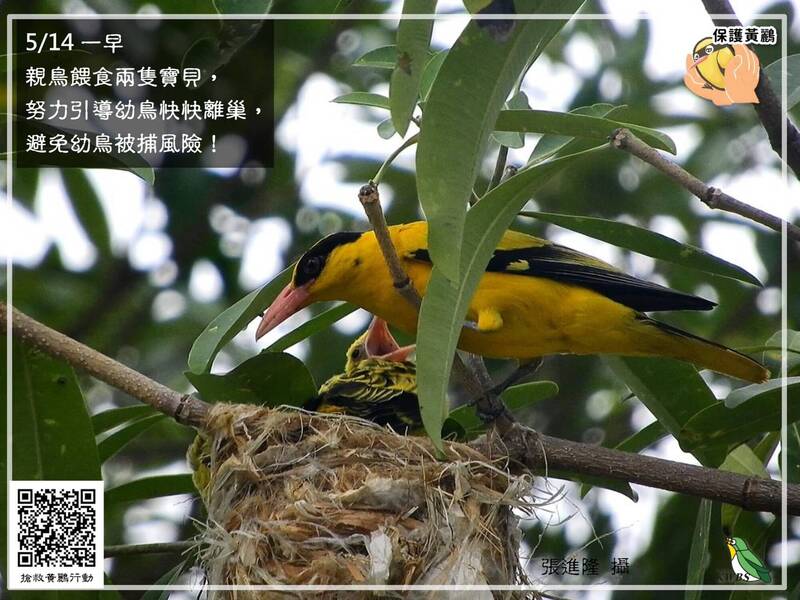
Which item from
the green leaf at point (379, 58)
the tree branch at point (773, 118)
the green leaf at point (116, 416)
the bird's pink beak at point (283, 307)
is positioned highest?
the green leaf at point (379, 58)

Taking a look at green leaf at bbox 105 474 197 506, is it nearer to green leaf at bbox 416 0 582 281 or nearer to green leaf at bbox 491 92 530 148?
green leaf at bbox 491 92 530 148

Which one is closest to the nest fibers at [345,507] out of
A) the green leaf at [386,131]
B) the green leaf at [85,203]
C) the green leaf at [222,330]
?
the green leaf at [222,330]

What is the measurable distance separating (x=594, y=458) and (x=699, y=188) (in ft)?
2.55

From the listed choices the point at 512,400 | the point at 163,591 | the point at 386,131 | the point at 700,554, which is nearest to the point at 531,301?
the point at 512,400

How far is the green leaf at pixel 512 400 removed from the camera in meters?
3.45

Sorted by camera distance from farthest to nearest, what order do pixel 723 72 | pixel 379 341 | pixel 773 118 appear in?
pixel 379 341, pixel 723 72, pixel 773 118

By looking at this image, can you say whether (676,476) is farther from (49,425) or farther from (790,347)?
(49,425)

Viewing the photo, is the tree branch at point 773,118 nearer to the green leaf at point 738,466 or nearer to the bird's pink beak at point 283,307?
the green leaf at point 738,466

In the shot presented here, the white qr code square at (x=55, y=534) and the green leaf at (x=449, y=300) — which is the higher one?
the green leaf at (x=449, y=300)

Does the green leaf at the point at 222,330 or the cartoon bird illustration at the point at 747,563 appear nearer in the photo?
the green leaf at the point at 222,330

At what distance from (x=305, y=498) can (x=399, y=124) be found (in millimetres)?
1245

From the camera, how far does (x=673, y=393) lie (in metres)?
3.16

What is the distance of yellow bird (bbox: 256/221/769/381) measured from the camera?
331 centimetres

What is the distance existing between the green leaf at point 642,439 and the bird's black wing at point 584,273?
1.24 feet
